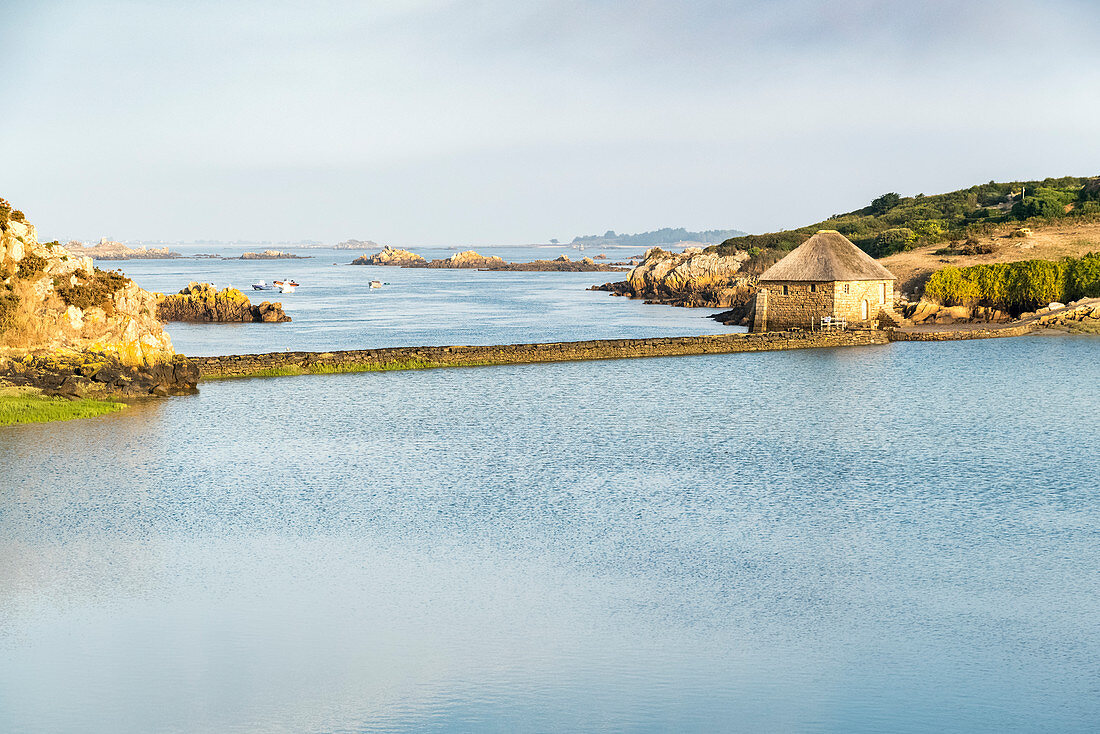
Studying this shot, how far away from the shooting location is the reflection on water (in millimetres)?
9633

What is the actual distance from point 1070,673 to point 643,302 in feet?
234

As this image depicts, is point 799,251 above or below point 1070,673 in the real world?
above

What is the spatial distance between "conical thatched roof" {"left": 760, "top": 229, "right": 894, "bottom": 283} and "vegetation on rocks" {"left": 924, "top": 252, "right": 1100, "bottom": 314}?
6990 millimetres

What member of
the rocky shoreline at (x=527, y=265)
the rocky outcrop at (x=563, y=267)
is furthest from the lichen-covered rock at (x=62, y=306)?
the rocky shoreline at (x=527, y=265)

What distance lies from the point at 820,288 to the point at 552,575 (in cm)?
3383

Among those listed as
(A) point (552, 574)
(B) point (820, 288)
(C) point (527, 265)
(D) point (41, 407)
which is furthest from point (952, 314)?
(C) point (527, 265)

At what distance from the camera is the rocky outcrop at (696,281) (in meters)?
73.4

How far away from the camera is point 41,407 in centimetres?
2709

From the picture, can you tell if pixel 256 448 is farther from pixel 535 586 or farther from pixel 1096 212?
pixel 1096 212

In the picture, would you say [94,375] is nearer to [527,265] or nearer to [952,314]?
[952,314]

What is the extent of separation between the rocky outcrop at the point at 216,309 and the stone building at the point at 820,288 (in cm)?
3182

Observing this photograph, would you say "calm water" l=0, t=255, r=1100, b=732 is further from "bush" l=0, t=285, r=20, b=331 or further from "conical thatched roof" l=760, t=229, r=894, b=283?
"conical thatched roof" l=760, t=229, r=894, b=283

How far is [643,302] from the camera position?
80.9 metres

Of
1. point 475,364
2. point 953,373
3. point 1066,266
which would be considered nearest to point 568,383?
point 475,364
